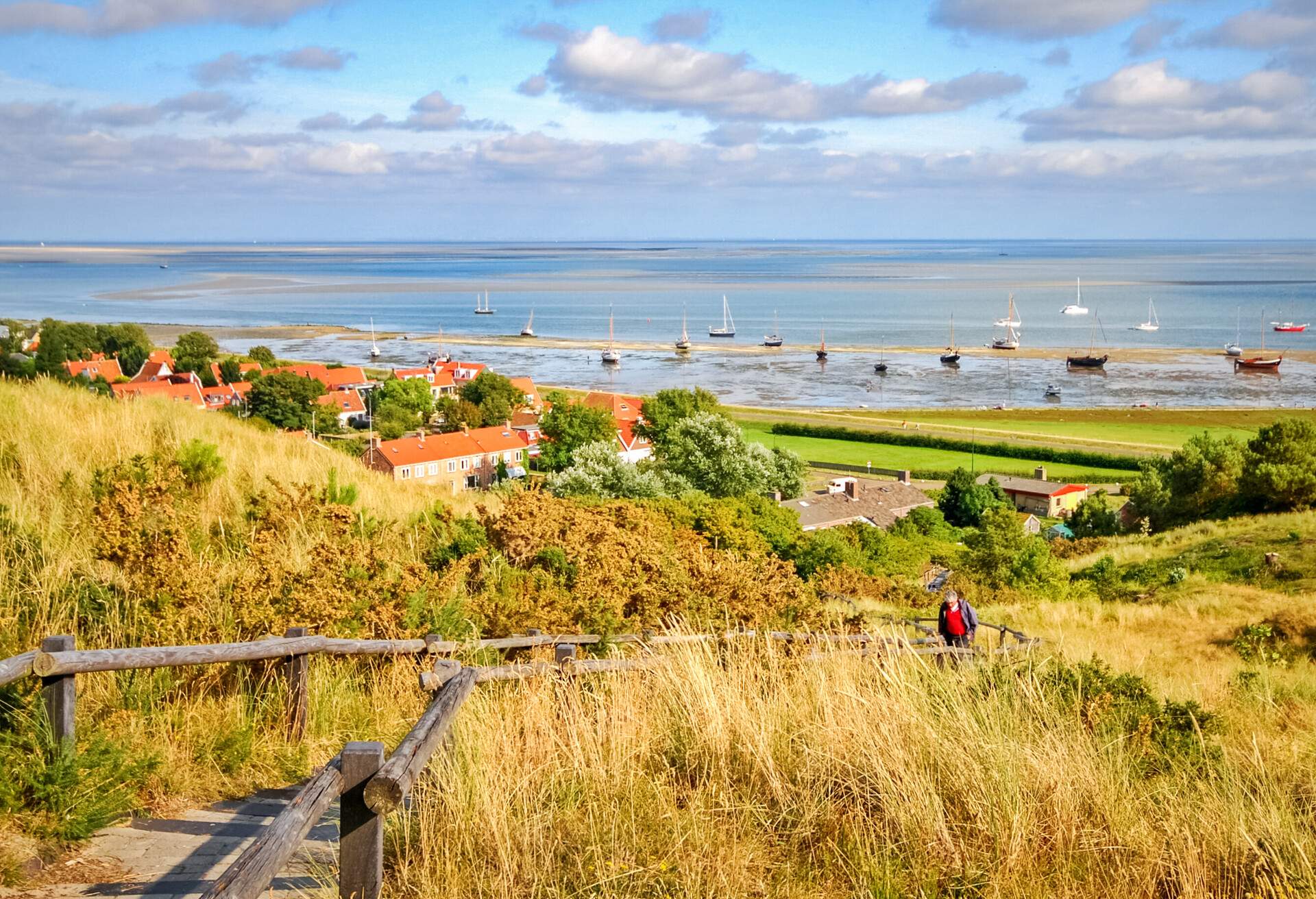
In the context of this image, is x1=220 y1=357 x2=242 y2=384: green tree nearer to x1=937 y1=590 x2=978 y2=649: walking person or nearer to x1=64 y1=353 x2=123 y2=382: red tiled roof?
x1=64 y1=353 x2=123 y2=382: red tiled roof

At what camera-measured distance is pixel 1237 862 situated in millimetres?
3969

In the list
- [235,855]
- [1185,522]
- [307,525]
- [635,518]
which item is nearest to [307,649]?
[235,855]

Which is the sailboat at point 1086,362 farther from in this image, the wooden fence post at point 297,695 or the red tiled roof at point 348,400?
the wooden fence post at point 297,695

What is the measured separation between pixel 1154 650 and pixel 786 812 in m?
13.2

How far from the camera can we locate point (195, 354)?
76.2m

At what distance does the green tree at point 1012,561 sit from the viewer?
25984 millimetres

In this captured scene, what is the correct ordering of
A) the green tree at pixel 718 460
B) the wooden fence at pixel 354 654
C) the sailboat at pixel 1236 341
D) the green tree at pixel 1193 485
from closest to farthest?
the wooden fence at pixel 354 654
the green tree at pixel 1193 485
the green tree at pixel 718 460
the sailboat at pixel 1236 341

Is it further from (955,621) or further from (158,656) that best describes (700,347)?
(158,656)

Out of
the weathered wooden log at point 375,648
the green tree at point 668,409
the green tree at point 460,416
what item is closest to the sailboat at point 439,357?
the green tree at point 460,416

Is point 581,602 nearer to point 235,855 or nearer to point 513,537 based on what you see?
point 513,537

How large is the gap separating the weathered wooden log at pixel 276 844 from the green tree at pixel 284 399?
203 ft

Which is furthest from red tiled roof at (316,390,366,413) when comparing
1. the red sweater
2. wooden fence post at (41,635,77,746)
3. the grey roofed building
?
wooden fence post at (41,635,77,746)

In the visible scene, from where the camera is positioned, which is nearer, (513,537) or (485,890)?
(485,890)

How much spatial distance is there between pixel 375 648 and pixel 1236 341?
4853 inches
